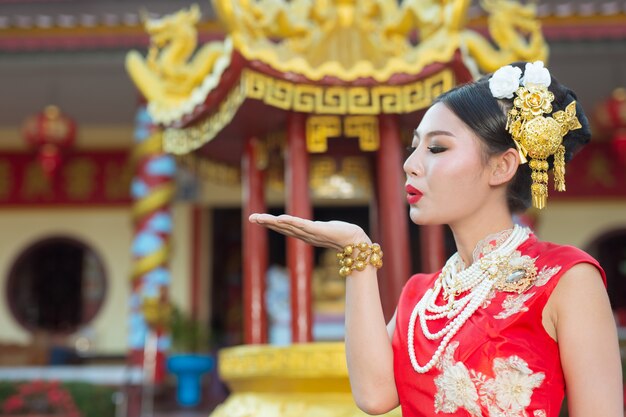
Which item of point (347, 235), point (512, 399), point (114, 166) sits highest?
point (114, 166)

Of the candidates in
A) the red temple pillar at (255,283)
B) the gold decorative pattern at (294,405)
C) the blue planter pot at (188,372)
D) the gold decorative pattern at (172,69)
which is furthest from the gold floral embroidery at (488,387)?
the blue planter pot at (188,372)

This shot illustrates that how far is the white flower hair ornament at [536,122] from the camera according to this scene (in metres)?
1.35

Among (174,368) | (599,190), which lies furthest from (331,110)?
(599,190)

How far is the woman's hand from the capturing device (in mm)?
1312

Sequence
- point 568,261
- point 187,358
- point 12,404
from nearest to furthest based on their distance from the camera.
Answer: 1. point 568,261
2. point 12,404
3. point 187,358

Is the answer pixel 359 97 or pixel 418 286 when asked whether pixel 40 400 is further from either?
pixel 418 286

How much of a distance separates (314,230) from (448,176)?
28cm

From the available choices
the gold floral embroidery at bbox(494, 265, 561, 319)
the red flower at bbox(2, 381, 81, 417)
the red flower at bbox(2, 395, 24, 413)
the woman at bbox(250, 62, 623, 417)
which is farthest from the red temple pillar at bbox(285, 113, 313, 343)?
the red flower at bbox(2, 395, 24, 413)

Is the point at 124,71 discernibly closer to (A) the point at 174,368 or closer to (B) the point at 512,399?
(A) the point at 174,368

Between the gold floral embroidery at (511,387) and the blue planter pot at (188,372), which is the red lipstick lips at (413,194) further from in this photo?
the blue planter pot at (188,372)

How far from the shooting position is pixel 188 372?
20.3ft

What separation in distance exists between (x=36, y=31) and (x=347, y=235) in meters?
5.95

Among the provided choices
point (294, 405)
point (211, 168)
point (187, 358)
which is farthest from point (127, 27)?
point (294, 405)

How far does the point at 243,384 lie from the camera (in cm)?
300
